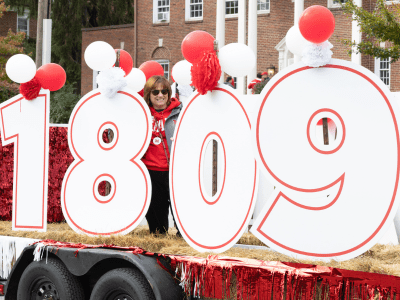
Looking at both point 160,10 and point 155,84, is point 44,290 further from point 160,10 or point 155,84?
point 160,10

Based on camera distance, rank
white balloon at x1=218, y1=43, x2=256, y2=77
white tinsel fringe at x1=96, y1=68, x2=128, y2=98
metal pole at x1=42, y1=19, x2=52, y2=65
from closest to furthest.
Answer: white balloon at x1=218, y1=43, x2=256, y2=77 → white tinsel fringe at x1=96, y1=68, x2=128, y2=98 → metal pole at x1=42, y1=19, x2=52, y2=65

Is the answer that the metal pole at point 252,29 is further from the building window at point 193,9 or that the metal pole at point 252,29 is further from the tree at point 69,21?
the tree at point 69,21

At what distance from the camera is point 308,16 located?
3.18 metres

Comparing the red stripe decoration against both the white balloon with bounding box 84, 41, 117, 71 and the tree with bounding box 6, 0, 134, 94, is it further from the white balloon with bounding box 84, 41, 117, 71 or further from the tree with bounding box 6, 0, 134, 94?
the tree with bounding box 6, 0, 134, 94

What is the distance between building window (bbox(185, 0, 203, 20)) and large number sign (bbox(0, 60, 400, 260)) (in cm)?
1801

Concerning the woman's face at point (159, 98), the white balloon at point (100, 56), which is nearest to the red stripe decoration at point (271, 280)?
the woman's face at point (159, 98)

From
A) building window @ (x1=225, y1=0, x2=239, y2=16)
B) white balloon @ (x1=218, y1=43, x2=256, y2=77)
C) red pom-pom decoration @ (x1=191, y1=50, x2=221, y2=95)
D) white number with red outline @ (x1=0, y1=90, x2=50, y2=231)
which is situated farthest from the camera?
building window @ (x1=225, y1=0, x2=239, y2=16)

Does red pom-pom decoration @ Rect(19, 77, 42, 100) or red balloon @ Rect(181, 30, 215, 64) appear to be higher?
red balloon @ Rect(181, 30, 215, 64)

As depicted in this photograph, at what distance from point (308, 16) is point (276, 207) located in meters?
1.12

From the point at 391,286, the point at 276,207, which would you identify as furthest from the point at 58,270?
the point at 391,286

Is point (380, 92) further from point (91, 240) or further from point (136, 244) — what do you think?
point (91, 240)

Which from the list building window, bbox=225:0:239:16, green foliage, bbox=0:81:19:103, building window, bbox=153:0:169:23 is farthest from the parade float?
green foliage, bbox=0:81:19:103

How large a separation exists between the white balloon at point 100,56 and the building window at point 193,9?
58.7ft

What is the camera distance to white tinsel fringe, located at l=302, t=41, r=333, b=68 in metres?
3.23
